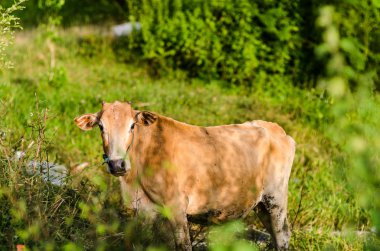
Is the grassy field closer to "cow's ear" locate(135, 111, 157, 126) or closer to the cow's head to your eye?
the cow's head

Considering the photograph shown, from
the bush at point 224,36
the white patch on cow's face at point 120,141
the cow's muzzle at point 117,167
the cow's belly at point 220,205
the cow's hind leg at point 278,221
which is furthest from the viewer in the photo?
the bush at point 224,36

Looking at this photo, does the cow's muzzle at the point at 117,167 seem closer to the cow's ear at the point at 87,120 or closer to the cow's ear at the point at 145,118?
the cow's ear at the point at 145,118

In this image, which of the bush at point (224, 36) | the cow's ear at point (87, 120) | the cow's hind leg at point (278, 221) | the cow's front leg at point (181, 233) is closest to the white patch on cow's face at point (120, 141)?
the cow's ear at point (87, 120)

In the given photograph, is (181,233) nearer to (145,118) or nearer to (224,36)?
(145,118)

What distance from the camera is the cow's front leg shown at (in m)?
5.31

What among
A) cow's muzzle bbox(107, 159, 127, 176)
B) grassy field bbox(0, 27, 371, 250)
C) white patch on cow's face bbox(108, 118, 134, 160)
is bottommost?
grassy field bbox(0, 27, 371, 250)

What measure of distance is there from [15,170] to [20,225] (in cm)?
52

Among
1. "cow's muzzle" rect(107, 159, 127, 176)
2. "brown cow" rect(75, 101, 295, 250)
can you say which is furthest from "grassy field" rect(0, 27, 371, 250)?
"brown cow" rect(75, 101, 295, 250)

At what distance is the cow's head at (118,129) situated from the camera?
16.4 ft

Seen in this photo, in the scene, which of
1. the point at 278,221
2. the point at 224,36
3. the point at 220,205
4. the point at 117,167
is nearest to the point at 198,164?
the point at 220,205

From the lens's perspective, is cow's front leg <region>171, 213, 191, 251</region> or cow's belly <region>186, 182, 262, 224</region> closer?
cow's front leg <region>171, 213, 191, 251</region>

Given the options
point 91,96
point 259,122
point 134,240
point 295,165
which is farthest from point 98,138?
point 134,240

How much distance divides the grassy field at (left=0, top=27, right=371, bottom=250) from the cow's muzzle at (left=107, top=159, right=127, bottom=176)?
0.16 m

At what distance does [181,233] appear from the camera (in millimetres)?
5312
